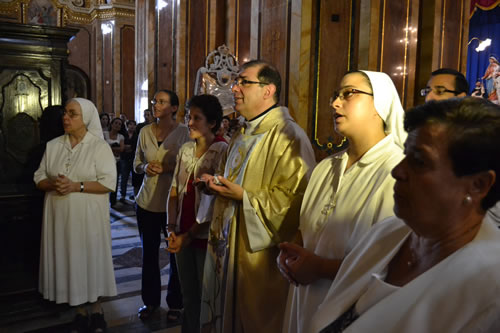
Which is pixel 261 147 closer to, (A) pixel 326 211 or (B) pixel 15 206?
(A) pixel 326 211

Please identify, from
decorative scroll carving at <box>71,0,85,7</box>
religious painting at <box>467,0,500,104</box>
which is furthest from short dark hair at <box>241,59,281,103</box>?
decorative scroll carving at <box>71,0,85,7</box>

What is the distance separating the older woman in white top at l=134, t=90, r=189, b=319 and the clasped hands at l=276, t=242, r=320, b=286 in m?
1.97

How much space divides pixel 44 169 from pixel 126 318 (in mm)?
1394

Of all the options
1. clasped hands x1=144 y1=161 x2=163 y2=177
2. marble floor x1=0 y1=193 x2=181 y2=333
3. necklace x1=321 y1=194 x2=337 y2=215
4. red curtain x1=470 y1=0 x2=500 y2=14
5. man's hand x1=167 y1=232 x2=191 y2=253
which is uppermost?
red curtain x1=470 y1=0 x2=500 y2=14

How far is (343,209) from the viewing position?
1.68 meters

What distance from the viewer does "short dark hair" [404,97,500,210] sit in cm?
93

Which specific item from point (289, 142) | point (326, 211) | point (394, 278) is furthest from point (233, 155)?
point (394, 278)

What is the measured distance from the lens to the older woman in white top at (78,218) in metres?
3.08

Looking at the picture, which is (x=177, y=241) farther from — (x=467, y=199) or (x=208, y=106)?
(x=467, y=199)

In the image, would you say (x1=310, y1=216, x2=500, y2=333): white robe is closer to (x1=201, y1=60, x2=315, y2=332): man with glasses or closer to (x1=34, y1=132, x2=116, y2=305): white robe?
(x1=201, y1=60, x2=315, y2=332): man with glasses

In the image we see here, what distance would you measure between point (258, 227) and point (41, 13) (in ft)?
57.6

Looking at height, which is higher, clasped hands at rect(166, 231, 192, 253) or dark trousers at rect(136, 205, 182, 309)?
clasped hands at rect(166, 231, 192, 253)

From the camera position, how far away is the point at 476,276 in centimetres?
86

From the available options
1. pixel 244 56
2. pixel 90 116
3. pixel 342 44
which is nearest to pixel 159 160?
pixel 90 116
